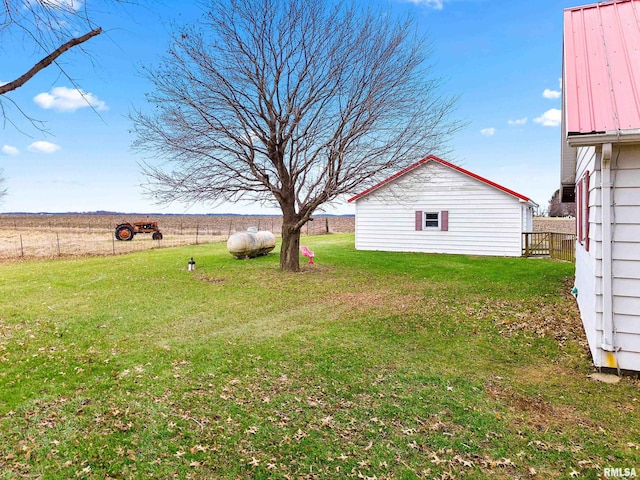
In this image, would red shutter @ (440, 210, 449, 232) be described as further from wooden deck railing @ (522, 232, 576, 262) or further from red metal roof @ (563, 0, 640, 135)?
red metal roof @ (563, 0, 640, 135)

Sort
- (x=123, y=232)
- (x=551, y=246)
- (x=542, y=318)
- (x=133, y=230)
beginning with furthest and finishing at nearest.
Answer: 1. (x=133, y=230)
2. (x=123, y=232)
3. (x=551, y=246)
4. (x=542, y=318)

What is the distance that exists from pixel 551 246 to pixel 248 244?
12.6 metres

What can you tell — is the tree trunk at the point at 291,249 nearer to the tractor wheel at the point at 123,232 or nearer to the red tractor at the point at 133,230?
the red tractor at the point at 133,230

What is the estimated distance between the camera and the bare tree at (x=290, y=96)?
1158 cm

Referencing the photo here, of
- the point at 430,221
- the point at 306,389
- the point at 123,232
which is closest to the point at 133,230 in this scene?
the point at 123,232

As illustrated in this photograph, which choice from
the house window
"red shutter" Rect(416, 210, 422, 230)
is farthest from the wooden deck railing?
"red shutter" Rect(416, 210, 422, 230)

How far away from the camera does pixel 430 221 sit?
57.5 ft

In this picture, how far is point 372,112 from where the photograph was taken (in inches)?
460

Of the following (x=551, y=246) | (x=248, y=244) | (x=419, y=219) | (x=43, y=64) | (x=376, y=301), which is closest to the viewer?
(x=43, y=64)

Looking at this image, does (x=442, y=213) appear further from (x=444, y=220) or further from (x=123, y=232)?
(x=123, y=232)

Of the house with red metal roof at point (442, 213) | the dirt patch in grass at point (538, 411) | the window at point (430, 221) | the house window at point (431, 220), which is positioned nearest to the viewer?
the dirt patch in grass at point (538, 411)

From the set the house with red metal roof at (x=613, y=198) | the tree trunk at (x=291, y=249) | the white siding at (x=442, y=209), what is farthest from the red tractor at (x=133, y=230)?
the house with red metal roof at (x=613, y=198)

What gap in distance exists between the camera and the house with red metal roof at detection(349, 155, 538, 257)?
16.1 m

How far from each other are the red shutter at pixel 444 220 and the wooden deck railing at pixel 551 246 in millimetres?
3147
